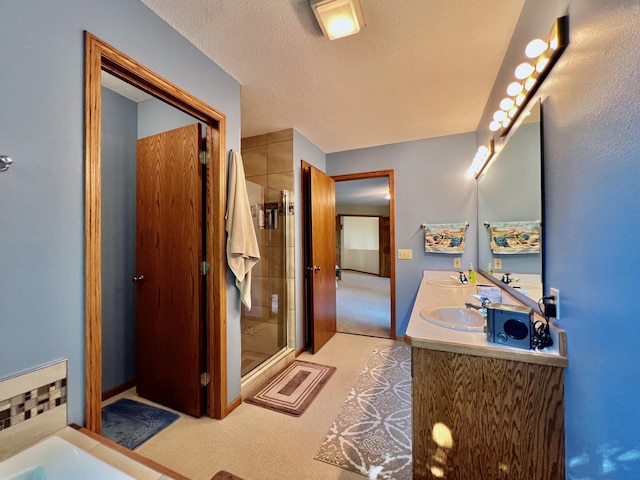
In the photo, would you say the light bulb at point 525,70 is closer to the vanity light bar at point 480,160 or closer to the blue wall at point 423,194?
the vanity light bar at point 480,160

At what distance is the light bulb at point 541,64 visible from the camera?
1.07m

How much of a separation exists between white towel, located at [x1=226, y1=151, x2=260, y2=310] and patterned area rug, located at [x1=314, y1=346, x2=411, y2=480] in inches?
43.6

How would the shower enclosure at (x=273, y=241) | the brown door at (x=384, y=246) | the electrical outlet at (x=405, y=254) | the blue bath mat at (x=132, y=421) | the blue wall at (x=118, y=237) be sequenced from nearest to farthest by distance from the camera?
the blue bath mat at (x=132, y=421)
the blue wall at (x=118, y=237)
the shower enclosure at (x=273, y=241)
the electrical outlet at (x=405, y=254)
the brown door at (x=384, y=246)

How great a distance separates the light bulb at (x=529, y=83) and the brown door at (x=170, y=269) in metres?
1.94

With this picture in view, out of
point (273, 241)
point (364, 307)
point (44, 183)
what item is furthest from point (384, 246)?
point (44, 183)

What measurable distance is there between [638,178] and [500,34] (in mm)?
1446

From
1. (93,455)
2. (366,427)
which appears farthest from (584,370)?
(93,455)

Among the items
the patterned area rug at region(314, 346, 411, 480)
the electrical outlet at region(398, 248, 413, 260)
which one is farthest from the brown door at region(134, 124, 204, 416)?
the electrical outlet at region(398, 248, 413, 260)

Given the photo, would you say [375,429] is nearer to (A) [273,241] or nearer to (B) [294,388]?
(B) [294,388]

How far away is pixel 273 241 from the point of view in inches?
111

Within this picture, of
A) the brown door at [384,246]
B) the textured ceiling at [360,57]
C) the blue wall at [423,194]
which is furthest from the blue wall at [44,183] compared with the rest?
the brown door at [384,246]

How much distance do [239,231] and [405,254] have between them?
2.17 m

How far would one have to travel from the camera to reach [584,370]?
0.84 metres

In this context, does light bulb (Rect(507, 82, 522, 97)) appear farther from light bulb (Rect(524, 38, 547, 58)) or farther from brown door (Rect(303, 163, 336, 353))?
brown door (Rect(303, 163, 336, 353))
